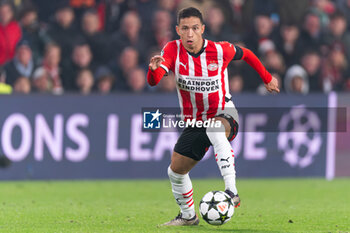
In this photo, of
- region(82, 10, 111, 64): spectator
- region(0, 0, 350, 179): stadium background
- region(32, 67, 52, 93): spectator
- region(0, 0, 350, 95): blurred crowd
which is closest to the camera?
region(0, 0, 350, 179): stadium background

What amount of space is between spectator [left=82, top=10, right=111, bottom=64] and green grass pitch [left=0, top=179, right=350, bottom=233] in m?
2.35

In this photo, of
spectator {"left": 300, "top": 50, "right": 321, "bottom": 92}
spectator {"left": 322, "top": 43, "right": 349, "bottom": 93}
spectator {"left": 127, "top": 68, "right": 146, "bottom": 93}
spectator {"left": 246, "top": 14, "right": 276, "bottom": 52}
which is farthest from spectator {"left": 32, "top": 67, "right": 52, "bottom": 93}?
spectator {"left": 322, "top": 43, "right": 349, "bottom": 93}

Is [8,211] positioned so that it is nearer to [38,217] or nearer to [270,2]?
[38,217]

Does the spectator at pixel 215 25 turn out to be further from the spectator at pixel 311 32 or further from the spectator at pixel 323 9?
the spectator at pixel 323 9

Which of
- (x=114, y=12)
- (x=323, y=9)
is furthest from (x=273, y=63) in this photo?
(x=114, y=12)

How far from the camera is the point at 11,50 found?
12.9 m

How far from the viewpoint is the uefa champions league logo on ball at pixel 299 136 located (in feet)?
41.4

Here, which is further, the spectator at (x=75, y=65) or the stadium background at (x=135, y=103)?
the spectator at (x=75, y=65)

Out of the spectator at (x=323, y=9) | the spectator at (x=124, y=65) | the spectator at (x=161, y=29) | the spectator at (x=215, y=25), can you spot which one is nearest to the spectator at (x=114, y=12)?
the spectator at (x=161, y=29)

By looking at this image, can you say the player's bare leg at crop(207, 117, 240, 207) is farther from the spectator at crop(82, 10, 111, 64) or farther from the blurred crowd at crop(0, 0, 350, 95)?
the spectator at crop(82, 10, 111, 64)

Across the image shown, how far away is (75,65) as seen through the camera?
511 inches

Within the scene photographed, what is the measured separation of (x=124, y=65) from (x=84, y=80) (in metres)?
0.78

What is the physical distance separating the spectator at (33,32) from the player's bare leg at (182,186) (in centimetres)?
622

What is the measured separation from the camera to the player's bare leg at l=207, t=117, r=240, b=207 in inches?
271
